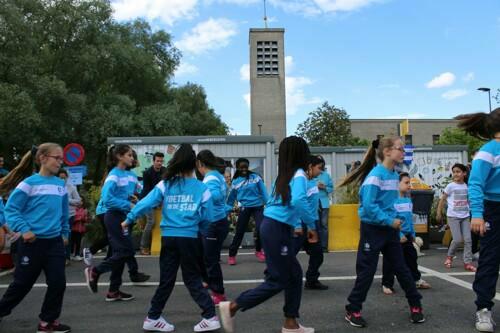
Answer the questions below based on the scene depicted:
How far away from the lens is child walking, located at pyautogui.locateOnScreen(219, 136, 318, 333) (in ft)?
14.7

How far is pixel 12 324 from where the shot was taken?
523 cm

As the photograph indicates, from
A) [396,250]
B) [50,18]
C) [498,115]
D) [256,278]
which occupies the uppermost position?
[50,18]

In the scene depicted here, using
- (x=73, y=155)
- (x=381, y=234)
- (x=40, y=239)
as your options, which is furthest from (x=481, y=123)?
(x=73, y=155)

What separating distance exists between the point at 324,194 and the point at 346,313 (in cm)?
513

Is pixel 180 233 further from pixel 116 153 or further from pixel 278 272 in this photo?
pixel 116 153

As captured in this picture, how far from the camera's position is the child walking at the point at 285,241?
4.48 metres

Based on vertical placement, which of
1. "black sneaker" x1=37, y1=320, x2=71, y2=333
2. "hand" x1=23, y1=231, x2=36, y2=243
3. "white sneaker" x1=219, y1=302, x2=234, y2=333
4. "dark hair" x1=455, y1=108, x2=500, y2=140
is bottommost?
"black sneaker" x1=37, y1=320, x2=71, y2=333

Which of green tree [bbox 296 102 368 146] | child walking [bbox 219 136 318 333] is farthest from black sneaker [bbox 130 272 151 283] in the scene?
green tree [bbox 296 102 368 146]

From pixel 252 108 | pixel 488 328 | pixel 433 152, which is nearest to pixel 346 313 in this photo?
pixel 488 328

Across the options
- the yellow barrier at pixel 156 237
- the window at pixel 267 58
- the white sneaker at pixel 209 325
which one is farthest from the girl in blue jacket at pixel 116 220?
the window at pixel 267 58

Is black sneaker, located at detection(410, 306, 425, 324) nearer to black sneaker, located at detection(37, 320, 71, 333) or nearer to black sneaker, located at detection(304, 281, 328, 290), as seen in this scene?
black sneaker, located at detection(304, 281, 328, 290)

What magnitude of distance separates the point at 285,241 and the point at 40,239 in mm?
2308

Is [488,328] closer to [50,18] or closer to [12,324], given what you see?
[12,324]

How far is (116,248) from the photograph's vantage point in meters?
6.09
